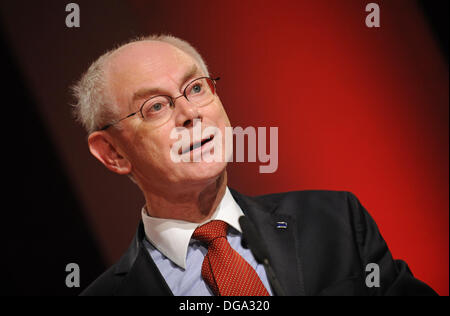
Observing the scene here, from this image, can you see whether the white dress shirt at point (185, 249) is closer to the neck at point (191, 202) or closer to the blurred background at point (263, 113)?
the neck at point (191, 202)

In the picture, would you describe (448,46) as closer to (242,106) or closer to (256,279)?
(242,106)

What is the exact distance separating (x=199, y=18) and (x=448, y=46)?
1318mm

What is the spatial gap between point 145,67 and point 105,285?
95cm

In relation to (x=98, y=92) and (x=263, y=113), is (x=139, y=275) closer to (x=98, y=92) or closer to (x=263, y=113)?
(x=98, y=92)

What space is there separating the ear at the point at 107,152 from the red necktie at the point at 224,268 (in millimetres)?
445

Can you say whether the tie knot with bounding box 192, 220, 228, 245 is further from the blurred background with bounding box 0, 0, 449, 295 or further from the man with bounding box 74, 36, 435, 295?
the blurred background with bounding box 0, 0, 449, 295

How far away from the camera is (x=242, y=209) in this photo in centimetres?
207

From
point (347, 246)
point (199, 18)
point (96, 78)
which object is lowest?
point (347, 246)

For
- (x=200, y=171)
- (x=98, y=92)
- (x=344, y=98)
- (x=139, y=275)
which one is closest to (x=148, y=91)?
(x=98, y=92)

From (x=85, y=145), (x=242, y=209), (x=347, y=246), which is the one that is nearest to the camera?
(x=347, y=246)

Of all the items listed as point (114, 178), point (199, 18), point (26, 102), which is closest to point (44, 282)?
point (114, 178)

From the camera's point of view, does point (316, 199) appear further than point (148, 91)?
Yes

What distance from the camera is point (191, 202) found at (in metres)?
1.95

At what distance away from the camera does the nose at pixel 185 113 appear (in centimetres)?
181
